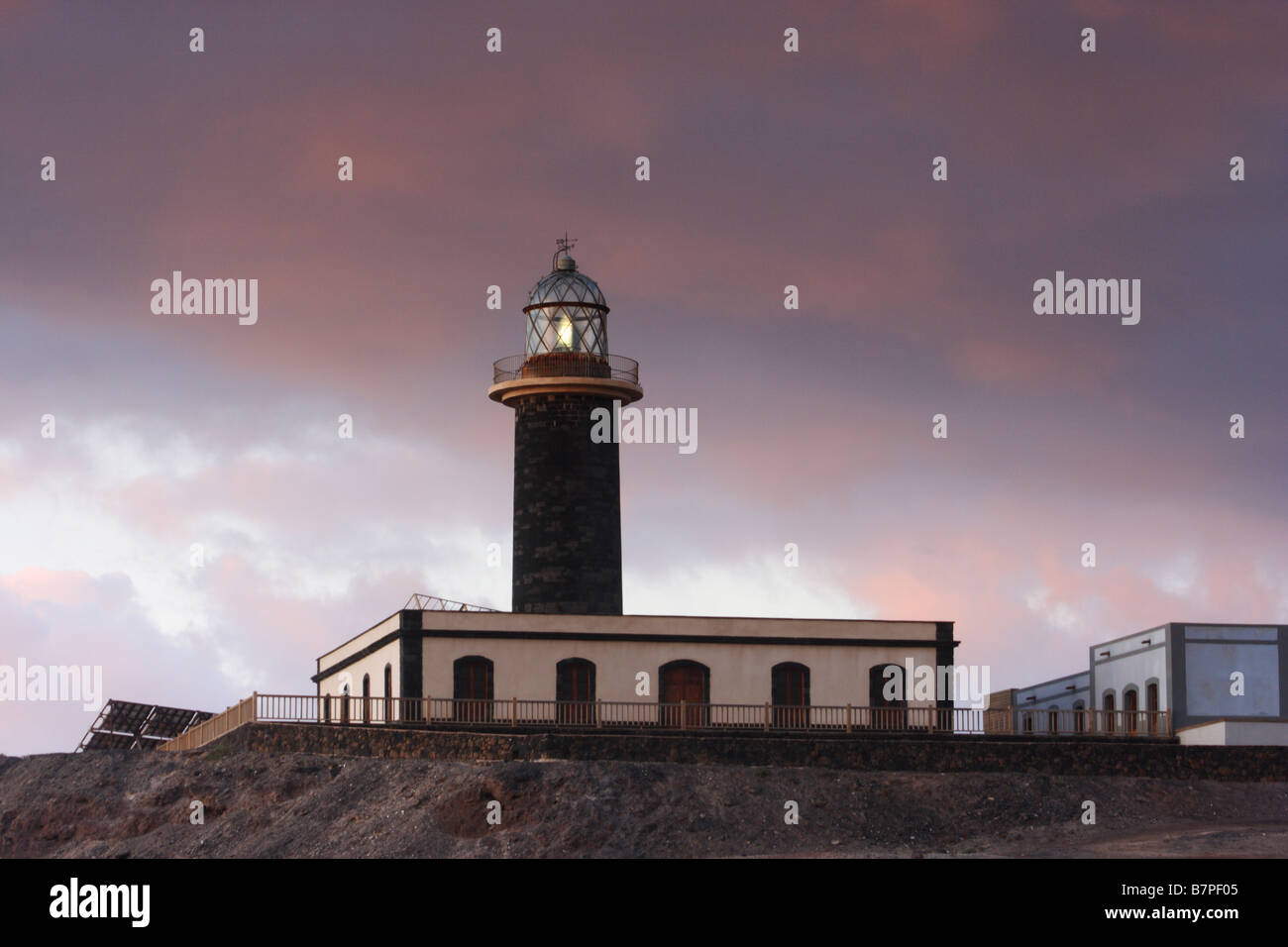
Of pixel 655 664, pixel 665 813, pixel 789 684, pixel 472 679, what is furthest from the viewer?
pixel 789 684

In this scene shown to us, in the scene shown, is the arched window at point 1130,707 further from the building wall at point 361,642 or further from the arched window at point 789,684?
the building wall at point 361,642

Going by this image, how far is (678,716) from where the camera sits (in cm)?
5003

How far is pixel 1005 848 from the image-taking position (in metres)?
38.7

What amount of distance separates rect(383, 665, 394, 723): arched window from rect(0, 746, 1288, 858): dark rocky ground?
2.72m

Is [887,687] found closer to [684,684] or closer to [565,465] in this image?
[684,684]

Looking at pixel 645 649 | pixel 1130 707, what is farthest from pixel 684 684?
pixel 1130 707

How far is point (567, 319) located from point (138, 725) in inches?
686

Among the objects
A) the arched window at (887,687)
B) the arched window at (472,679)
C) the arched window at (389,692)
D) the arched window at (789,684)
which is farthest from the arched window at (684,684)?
the arched window at (389,692)

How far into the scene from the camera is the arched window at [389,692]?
48.6 metres

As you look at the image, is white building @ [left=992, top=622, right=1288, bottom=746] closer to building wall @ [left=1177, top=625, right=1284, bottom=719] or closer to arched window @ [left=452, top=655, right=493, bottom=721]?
building wall @ [left=1177, top=625, right=1284, bottom=719]

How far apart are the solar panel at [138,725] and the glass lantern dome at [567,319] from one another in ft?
50.3

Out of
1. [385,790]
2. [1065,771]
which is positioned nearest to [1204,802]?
[1065,771]
